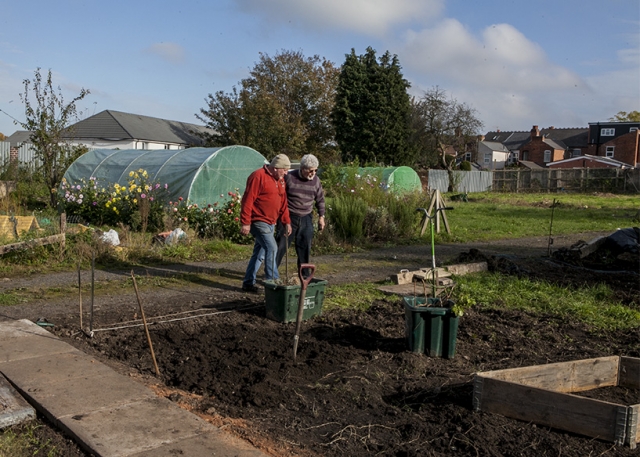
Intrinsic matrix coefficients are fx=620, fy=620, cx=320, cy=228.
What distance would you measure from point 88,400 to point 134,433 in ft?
2.40

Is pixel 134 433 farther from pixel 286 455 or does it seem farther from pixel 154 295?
pixel 154 295

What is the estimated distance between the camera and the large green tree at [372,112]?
148 ft

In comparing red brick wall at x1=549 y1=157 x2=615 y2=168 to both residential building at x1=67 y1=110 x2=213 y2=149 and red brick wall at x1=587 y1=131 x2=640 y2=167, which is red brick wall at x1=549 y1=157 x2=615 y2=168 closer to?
red brick wall at x1=587 y1=131 x2=640 y2=167

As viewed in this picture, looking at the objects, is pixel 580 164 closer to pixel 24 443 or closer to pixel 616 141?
pixel 616 141

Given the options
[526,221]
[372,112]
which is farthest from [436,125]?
[526,221]

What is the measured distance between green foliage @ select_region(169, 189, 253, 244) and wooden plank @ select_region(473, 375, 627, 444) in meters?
9.45

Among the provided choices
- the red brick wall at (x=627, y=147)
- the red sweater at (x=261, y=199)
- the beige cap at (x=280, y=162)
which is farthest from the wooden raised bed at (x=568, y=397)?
the red brick wall at (x=627, y=147)

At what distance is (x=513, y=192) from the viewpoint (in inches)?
1684

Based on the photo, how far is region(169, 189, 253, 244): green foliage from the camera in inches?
523

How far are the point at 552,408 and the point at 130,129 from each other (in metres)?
48.3

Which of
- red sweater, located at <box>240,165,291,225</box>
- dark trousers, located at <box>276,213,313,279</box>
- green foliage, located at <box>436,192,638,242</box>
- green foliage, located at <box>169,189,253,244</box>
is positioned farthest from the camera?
green foliage, located at <box>436,192,638,242</box>

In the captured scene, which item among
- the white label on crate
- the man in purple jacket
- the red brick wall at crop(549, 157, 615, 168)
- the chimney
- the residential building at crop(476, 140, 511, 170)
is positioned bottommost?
the white label on crate

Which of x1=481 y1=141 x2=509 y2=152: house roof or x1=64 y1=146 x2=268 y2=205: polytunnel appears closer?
x1=64 y1=146 x2=268 y2=205: polytunnel

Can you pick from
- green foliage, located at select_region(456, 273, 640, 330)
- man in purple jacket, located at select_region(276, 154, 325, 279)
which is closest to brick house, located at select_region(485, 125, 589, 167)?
green foliage, located at select_region(456, 273, 640, 330)
